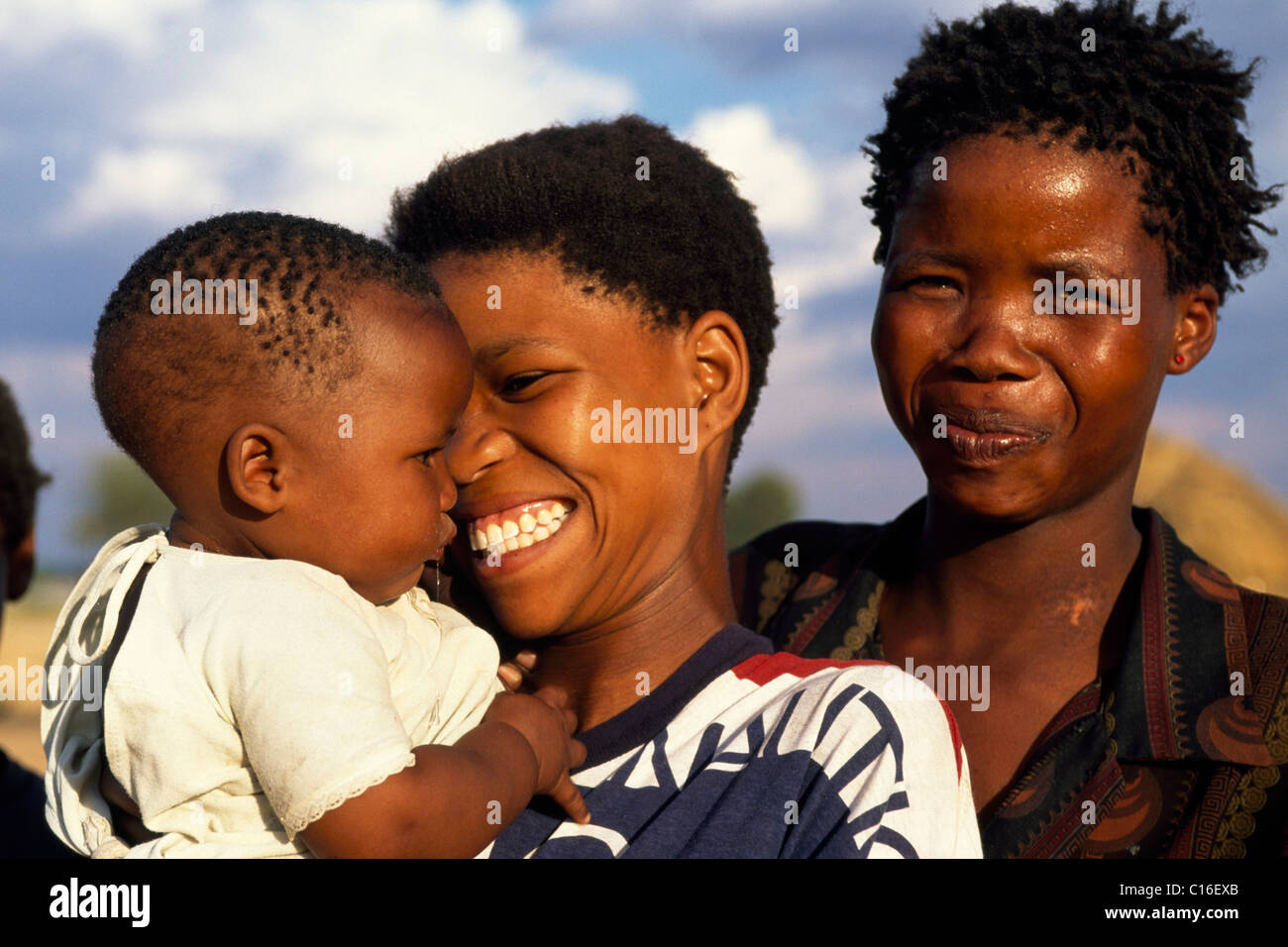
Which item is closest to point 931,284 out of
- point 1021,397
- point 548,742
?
point 1021,397

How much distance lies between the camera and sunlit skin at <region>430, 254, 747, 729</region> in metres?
2.57

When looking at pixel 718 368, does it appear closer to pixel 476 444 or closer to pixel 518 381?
pixel 518 381

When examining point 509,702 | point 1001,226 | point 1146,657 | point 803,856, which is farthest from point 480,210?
point 1146,657

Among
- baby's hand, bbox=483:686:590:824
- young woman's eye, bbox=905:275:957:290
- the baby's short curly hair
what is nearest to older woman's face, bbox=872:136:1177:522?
young woman's eye, bbox=905:275:957:290

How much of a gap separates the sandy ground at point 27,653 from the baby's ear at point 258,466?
50.2ft

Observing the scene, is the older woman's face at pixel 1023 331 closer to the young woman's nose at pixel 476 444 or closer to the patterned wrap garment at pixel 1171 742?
the patterned wrap garment at pixel 1171 742

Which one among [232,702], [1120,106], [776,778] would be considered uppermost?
[1120,106]

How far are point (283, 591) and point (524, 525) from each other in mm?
691

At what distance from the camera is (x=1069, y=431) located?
3084 mm

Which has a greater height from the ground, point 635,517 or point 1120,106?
point 1120,106

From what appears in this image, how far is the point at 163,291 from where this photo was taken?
86.9 inches

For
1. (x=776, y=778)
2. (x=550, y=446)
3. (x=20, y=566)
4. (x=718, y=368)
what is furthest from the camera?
(x=20, y=566)

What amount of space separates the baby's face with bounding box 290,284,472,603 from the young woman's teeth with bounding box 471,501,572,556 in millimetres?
307

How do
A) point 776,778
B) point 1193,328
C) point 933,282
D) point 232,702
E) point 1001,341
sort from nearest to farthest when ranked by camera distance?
point 232,702
point 776,778
point 1001,341
point 933,282
point 1193,328
